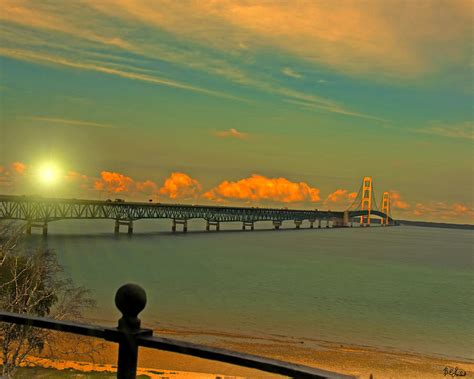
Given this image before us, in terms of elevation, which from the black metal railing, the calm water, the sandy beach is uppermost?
the black metal railing

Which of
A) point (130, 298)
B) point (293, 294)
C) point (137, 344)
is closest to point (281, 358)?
point (137, 344)

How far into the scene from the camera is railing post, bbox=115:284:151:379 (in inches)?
126

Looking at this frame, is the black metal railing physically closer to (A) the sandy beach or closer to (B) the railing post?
(B) the railing post

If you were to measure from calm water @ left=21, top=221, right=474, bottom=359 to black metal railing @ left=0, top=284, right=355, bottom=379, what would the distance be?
44.3m

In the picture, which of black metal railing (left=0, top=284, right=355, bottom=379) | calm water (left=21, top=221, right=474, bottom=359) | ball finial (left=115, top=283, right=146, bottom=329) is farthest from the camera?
calm water (left=21, top=221, right=474, bottom=359)

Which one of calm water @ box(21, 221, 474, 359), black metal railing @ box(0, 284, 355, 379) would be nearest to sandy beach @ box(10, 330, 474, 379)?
calm water @ box(21, 221, 474, 359)

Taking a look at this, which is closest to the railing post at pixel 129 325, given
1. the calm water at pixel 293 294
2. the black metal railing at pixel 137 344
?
the black metal railing at pixel 137 344

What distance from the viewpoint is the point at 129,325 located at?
339 centimetres

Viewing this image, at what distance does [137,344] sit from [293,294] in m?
72.8

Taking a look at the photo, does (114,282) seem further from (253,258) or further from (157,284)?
(253,258)

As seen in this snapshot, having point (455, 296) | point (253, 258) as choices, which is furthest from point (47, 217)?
point (455, 296)

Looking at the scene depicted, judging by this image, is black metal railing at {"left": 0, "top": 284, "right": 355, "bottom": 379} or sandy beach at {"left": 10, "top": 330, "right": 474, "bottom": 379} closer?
black metal railing at {"left": 0, "top": 284, "right": 355, "bottom": 379}

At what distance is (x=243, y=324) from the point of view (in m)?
51.0

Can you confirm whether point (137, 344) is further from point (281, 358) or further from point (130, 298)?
point (281, 358)
